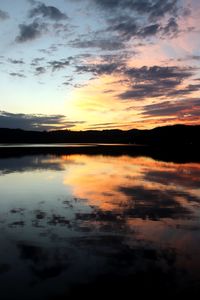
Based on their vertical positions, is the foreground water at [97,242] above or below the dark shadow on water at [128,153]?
below

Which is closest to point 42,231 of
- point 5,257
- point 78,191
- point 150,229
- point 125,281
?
point 5,257

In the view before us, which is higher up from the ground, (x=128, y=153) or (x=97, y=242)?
(x=128, y=153)

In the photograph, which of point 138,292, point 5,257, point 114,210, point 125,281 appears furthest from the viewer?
point 114,210

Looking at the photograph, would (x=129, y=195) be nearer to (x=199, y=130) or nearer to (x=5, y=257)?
(x=5, y=257)

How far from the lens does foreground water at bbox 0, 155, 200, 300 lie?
7.46 m

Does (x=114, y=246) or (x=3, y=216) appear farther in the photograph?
(x=3, y=216)

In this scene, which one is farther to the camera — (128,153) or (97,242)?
(128,153)

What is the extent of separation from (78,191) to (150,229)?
8746 mm

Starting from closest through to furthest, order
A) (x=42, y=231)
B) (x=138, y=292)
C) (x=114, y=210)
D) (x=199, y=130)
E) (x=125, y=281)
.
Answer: (x=138, y=292) < (x=125, y=281) < (x=42, y=231) < (x=114, y=210) < (x=199, y=130)

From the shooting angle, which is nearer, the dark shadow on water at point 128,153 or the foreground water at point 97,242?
the foreground water at point 97,242

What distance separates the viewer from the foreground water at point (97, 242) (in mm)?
7465

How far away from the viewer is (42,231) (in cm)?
1147

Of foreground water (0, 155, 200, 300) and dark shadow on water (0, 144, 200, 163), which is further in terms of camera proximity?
dark shadow on water (0, 144, 200, 163)

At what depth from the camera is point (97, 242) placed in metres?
10.4
